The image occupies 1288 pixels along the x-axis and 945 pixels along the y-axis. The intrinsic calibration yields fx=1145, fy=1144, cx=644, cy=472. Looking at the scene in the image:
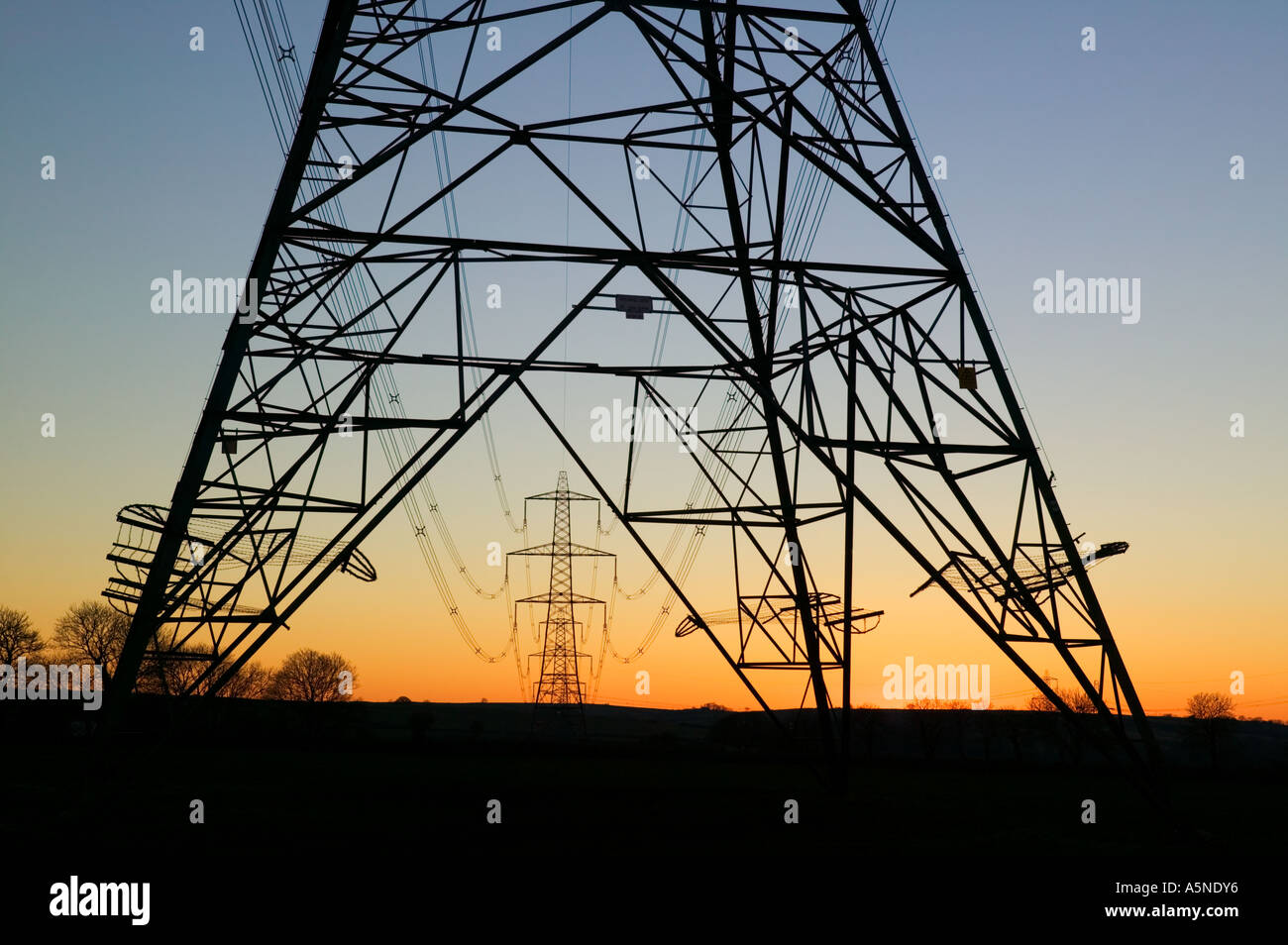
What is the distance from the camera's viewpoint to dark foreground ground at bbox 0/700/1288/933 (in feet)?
43.1

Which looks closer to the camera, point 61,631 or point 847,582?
point 847,582

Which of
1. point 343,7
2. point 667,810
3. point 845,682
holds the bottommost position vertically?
point 667,810

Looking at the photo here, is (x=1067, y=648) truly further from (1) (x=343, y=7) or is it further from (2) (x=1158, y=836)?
(1) (x=343, y=7)

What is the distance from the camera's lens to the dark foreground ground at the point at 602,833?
518 inches

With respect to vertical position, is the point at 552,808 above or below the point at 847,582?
below

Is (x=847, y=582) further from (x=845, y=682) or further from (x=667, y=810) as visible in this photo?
(x=667, y=810)

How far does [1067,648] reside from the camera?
1852cm

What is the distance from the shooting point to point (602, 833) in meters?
19.4
